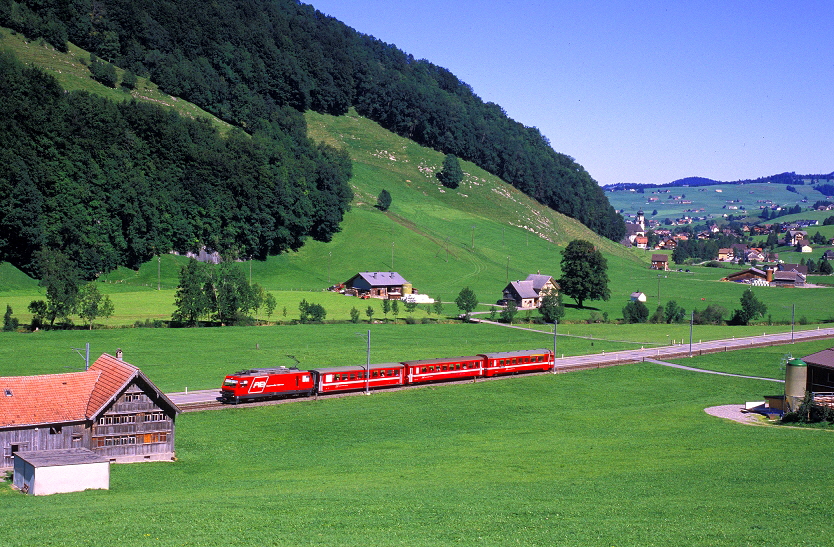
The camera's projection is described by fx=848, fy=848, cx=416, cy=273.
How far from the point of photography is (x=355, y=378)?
2704 inches

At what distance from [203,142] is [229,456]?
116 m

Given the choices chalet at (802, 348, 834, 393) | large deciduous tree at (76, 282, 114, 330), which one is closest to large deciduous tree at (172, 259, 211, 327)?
large deciduous tree at (76, 282, 114, 330)

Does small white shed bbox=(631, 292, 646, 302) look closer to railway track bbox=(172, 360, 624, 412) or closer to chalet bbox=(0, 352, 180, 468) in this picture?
railway track bbox=(172, 360, 624, 412)

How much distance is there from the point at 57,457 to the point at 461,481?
18656 mm

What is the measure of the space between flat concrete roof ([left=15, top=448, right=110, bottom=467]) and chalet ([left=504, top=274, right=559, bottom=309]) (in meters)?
102

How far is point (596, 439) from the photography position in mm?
51594

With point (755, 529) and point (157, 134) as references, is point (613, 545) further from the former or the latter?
point (157, 134)

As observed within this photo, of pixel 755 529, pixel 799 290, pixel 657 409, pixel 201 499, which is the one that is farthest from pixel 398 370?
pixel 799 290

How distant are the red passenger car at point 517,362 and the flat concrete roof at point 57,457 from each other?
146ft

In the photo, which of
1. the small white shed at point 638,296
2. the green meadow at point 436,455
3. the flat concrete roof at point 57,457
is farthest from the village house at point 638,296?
the flat concrete roof at point 57,457

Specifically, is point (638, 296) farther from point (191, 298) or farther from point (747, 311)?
point (191, 298)

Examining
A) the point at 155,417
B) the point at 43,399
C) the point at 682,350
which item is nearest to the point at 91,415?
the point at 43,399

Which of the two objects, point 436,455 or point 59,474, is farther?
point 436,455

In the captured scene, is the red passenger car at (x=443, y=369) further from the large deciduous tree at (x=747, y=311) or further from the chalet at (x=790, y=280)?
the chalet at (x=790, y=280)
